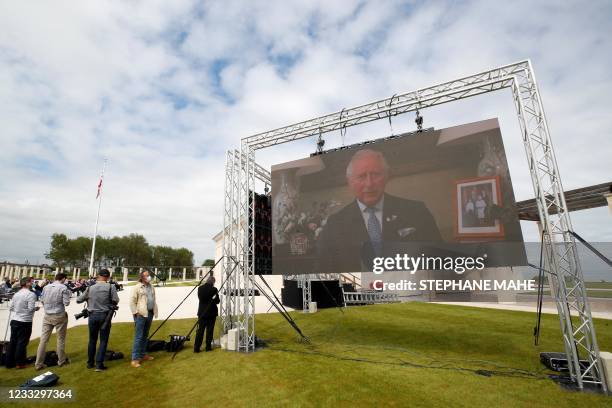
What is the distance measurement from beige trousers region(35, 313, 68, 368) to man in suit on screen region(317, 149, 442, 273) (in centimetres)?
646

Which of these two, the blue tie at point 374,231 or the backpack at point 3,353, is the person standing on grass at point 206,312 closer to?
the backpack at point 3,353

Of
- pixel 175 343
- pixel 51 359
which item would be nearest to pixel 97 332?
pixel 51 359

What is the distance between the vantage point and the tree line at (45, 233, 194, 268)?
74750 mm

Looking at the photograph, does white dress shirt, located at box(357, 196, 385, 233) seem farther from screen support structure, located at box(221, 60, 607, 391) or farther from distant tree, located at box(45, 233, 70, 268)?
distant tree, located at box(45, 233, 70, 268)

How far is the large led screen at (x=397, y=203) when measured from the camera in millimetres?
7543

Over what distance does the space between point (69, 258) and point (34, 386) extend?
294 feet

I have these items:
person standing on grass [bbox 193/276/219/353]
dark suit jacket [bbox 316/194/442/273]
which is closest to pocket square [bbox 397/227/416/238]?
dark suit jacket [bbox 316/194/442/273]

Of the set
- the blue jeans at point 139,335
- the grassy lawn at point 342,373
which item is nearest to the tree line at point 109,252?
the grassy lawn at point 342,373

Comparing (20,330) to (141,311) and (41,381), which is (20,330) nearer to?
(41,381)

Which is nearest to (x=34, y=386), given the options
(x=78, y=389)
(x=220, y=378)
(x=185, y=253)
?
(x=78, y=389)

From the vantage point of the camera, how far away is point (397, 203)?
858cm

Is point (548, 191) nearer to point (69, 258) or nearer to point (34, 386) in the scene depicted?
point (34, 386)

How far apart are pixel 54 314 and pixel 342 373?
6.54 metres

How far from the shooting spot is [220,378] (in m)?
6.51
